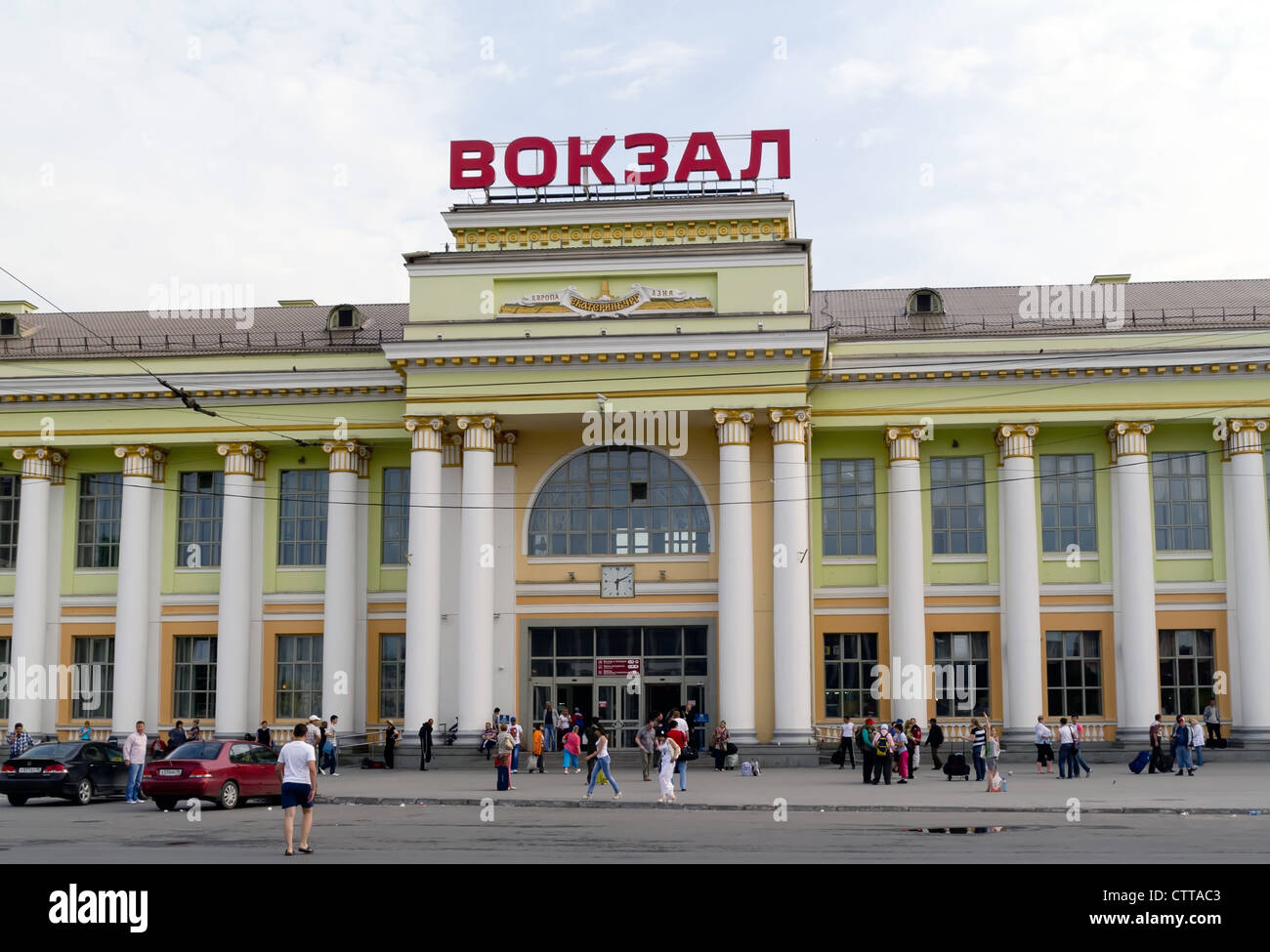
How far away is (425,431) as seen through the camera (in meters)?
37.6

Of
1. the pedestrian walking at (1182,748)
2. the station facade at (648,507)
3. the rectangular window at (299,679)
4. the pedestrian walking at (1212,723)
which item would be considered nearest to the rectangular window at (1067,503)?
the station facade at (648,507)

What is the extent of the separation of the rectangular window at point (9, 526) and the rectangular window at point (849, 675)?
24.8 m

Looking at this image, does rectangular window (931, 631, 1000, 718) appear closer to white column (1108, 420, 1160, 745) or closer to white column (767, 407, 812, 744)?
white column (1108, 420, 1160, 745)

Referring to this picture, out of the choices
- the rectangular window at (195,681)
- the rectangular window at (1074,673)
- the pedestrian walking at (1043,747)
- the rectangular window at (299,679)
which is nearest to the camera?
the pedestrian walking at (1043,747)

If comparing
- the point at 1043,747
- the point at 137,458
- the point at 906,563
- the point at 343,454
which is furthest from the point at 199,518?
the point at 1043,747

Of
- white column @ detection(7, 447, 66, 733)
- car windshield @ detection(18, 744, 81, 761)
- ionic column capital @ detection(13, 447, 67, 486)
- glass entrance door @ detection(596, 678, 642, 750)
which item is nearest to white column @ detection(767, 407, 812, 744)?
glass entrance door @ detection(596, 678, 642, 750)

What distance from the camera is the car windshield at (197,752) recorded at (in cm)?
2523

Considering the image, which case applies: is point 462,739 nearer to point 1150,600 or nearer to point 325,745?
point 325,745

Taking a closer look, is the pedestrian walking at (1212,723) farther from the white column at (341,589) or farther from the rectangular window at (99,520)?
the rectangular window at (99,520)

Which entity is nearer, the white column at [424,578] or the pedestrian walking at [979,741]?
the pedestrian walking at [979,741]

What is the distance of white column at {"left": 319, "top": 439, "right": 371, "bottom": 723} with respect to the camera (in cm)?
3859

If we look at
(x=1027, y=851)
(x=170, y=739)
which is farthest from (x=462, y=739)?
(x=1027, y=851)

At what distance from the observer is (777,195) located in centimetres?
3778
